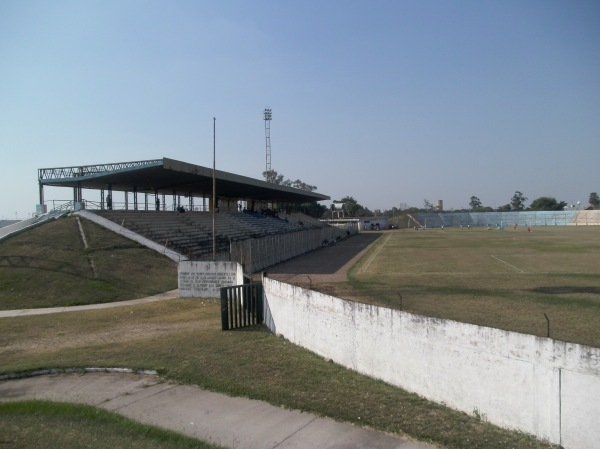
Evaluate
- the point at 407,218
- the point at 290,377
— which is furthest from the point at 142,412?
the point at 407,218

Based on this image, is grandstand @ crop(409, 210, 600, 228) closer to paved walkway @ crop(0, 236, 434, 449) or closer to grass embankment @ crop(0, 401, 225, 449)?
paved walkway @ crop(0, 236, 434, 449)

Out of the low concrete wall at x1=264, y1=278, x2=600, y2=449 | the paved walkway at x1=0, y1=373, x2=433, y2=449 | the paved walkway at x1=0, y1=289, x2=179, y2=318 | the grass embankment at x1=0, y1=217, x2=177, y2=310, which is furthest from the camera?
the grass embankment at x1=0, y1=217, x2=177, y2=310

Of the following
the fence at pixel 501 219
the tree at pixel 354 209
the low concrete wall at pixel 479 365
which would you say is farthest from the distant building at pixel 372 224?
the low concrete wall at pixel 479 365

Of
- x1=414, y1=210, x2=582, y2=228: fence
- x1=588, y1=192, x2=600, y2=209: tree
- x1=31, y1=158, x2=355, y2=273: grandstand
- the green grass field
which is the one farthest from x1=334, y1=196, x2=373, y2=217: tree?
the green grass field

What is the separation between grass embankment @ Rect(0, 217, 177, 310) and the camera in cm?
1969

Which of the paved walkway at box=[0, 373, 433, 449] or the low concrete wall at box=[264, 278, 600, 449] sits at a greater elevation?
the low concrete wall at box=[264, 278, 600, 449]

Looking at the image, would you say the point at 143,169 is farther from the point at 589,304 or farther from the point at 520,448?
the point at 520,448

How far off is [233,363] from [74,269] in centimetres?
1662

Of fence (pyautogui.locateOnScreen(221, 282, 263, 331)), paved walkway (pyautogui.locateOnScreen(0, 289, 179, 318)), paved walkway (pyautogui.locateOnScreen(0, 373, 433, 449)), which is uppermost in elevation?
fence (pyautogui.locateOnScreen(221, 282, 263, 331))

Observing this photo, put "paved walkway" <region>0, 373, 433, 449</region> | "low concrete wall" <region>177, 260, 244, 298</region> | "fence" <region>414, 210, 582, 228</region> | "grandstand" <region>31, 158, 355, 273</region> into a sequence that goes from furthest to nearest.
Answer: "fence" <region>414, 210, 582, 228</region> → "grandstand" <region>31, 158, 355, 273</region> → "low concrete wall" <region>177, 260, 244, 298</region> → "paved walkway" <region>0, 373, 433, 449</region>

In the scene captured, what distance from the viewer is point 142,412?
745 cm

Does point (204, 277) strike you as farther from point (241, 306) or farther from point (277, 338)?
point (277, 338)

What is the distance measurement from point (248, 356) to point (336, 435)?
159 inches

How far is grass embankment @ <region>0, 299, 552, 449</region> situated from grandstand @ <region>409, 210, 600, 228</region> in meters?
104
